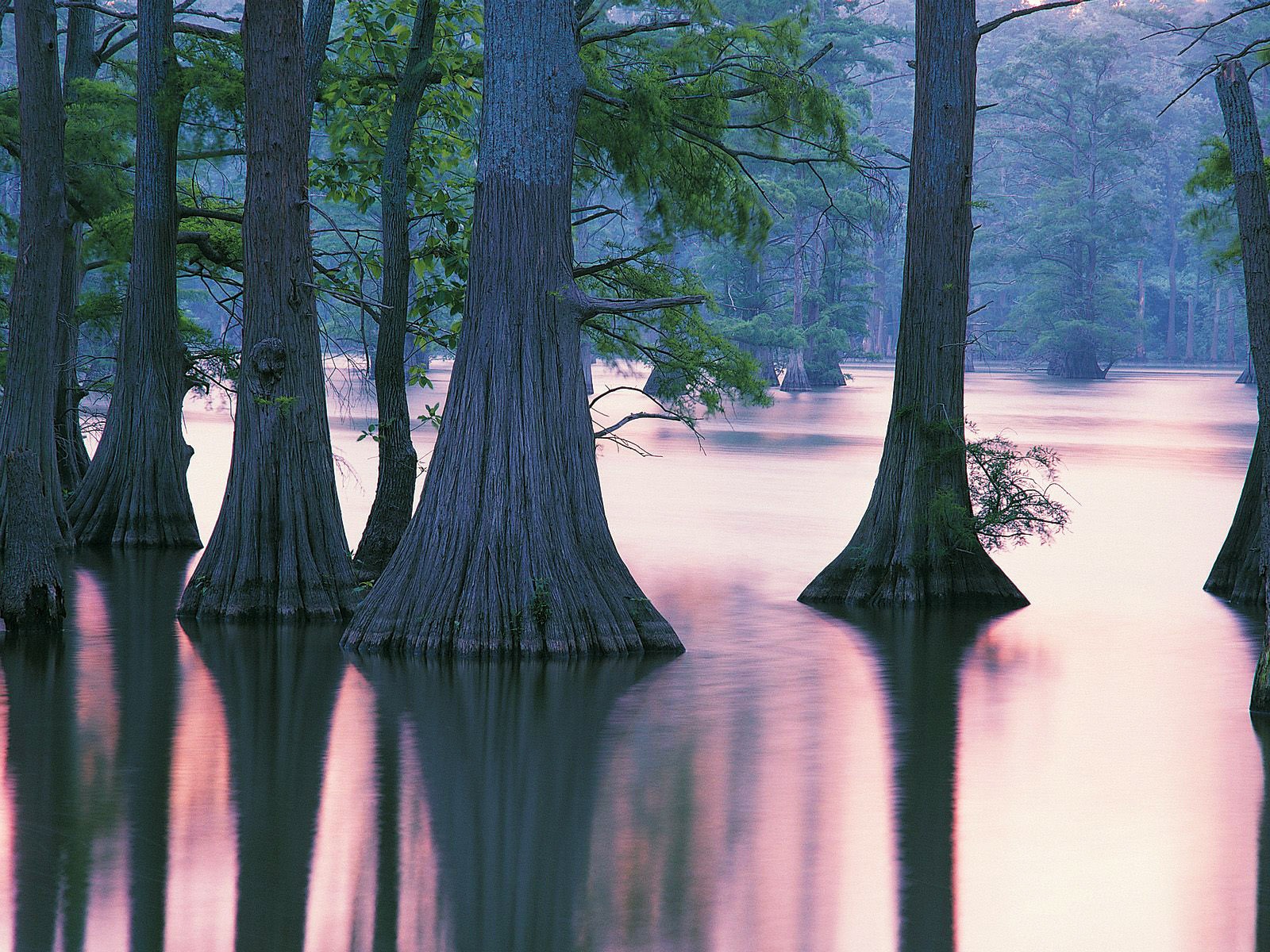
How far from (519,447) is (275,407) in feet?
7.69

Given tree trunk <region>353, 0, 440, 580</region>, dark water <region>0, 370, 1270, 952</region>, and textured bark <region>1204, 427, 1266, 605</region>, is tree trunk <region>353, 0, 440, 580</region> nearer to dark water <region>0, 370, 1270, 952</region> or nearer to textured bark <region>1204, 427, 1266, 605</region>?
dark water <region>0, 370, 1270, 952</region>

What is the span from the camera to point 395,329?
13281 millimetres

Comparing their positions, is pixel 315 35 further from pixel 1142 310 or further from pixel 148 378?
pixel 1142 310

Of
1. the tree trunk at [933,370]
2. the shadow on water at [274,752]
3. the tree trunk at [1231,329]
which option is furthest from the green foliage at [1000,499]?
the tree trunk at [1231,329]

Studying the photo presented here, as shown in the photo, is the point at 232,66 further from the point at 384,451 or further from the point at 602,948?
the point at 602,948

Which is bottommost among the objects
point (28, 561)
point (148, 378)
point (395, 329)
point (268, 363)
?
point (28, 561)

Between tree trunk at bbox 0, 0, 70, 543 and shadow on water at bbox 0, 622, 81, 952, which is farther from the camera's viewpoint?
tree trunk at bbox 0, 0, 70, 543

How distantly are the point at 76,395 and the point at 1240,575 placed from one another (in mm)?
12429

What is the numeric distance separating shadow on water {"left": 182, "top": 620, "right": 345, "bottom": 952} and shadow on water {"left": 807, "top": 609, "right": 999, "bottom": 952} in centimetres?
223

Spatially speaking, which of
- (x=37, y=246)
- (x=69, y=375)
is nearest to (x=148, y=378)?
(x=37, y=246)

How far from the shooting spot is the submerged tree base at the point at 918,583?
40.4 feet

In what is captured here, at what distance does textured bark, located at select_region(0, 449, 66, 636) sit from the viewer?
1007 centimetres

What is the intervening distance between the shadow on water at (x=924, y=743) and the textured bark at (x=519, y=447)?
172cm

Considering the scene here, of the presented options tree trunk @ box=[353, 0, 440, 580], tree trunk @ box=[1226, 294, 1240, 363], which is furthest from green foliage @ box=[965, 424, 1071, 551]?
tree trunk @ box=[1226, 294, 1240, 363]
